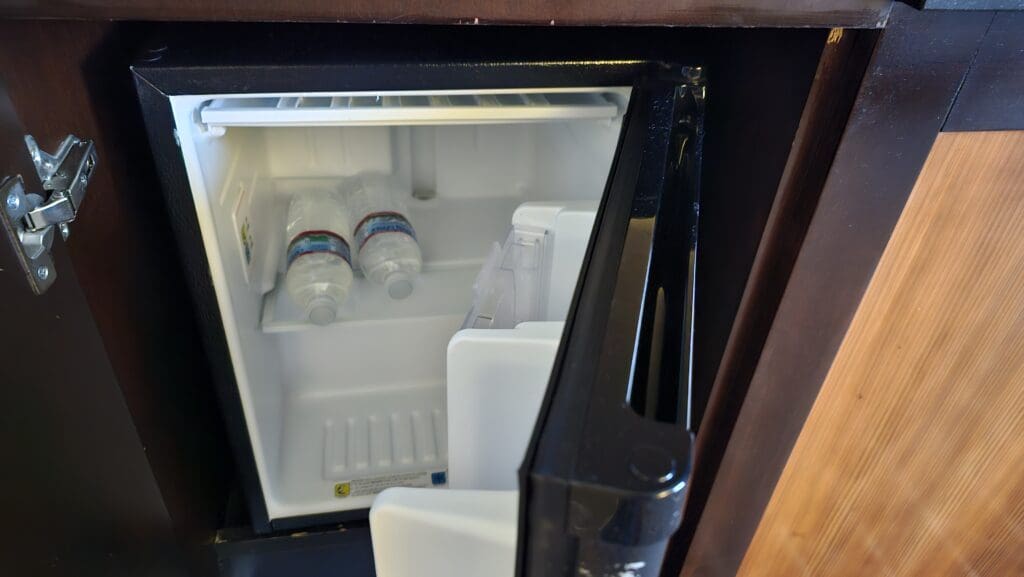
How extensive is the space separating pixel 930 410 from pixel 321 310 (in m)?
0.81

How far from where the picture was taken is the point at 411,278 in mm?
1142

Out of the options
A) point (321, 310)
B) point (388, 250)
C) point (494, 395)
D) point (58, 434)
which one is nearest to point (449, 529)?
point (494, 395)

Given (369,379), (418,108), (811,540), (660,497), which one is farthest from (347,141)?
(660,497)

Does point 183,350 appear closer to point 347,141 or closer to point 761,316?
point 347,141

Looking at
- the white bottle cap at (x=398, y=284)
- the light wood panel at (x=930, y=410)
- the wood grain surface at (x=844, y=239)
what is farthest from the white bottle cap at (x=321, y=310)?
the light wood panel at (x=930, y=410)

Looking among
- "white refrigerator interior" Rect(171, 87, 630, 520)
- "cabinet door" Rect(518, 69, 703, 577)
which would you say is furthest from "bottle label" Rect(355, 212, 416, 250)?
"cabinet door" Rect(518, 69, 703, 577)

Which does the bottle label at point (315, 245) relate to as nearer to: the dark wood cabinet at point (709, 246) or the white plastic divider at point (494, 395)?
the dark wood cabinet at point (709, 246)

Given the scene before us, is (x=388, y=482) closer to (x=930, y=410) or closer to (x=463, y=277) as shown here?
(x=463, y=277)

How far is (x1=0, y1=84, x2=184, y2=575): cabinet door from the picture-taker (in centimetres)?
48

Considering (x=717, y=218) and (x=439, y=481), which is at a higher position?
(x=717, y=218)

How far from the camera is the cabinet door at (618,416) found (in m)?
0.28

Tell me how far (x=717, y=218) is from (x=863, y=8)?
0.27 m

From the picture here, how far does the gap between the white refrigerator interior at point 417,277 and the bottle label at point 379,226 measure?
0.34ft

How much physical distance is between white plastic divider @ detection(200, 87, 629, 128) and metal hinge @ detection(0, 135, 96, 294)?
215mm
